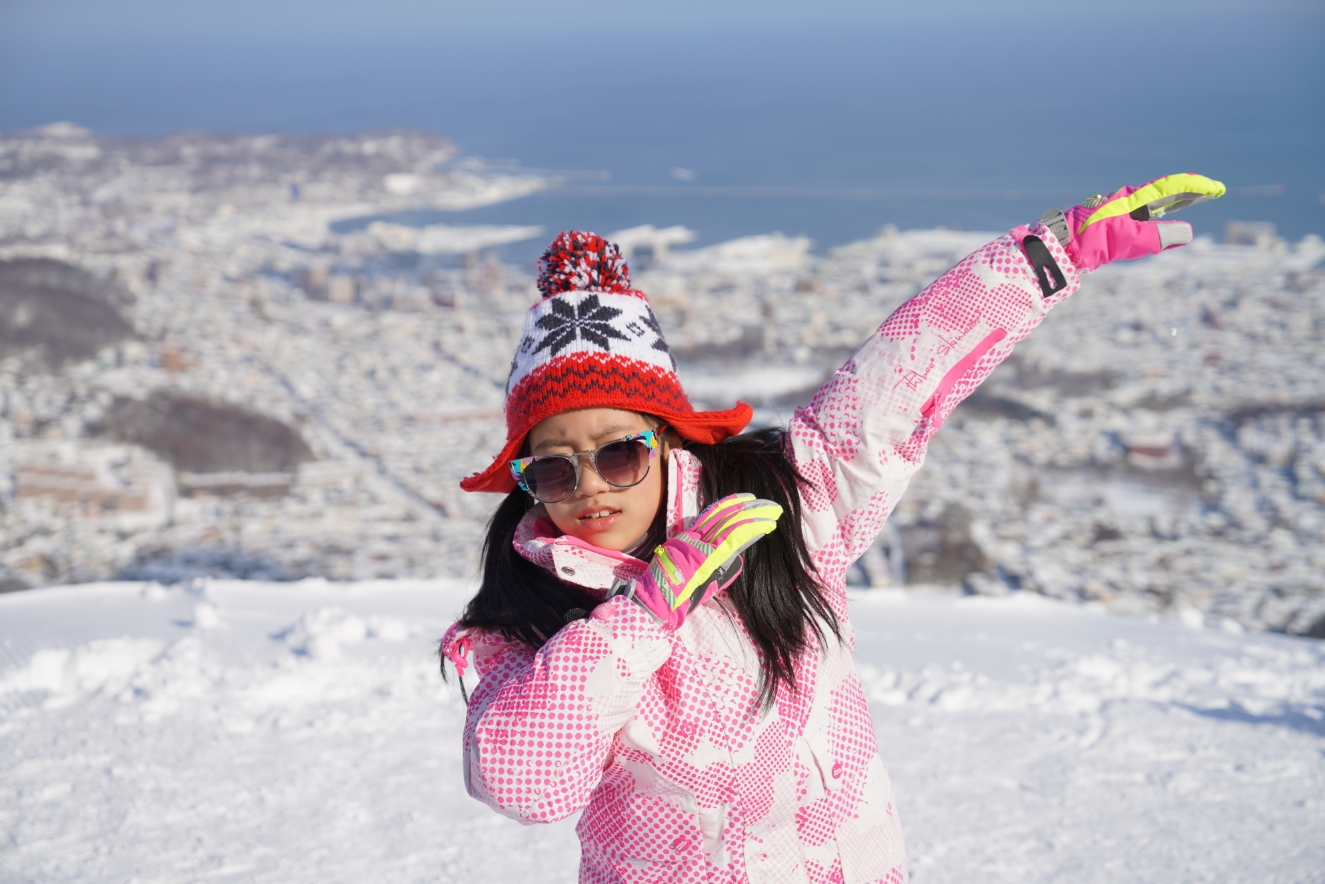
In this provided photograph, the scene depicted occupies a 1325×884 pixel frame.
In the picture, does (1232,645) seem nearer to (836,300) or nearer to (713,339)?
(713,339)

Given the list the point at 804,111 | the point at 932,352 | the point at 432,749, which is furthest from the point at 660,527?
the point at 804,111

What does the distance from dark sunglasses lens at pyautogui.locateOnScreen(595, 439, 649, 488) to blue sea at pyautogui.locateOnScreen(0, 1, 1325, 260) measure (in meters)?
24.1

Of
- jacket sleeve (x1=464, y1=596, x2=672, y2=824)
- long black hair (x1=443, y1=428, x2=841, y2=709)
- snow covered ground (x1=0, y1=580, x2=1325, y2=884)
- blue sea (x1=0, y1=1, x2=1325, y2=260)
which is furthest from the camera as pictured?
blue sea (x1=0, y1=1, x2=1325, y2=260)

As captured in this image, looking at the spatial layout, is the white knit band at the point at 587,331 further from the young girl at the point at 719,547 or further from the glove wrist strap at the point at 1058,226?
the glove wrist strap at the point at 1058,226

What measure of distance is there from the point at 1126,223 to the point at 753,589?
0.45 meters

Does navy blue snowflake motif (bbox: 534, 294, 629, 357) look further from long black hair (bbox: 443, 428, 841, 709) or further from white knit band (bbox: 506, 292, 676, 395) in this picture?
long black hair (bbox: 443, 428, 841, 709)

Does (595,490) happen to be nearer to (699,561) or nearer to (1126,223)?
(699,561)

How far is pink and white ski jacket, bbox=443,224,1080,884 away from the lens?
67 cm

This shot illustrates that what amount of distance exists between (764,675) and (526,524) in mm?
242

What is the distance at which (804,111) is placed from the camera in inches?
1962

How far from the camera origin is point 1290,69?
50156 mm

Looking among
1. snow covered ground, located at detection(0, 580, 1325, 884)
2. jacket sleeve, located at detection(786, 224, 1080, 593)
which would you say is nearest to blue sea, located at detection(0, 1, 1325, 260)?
snow covered ground, located at detection(0, 580, 1325, 884)

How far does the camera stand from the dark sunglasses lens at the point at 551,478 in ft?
2.61

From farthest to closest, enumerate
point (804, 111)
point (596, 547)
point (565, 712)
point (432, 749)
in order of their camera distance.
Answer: point (804, 111) → point (432, 749) → point (596, 547) → point (565, 712)
